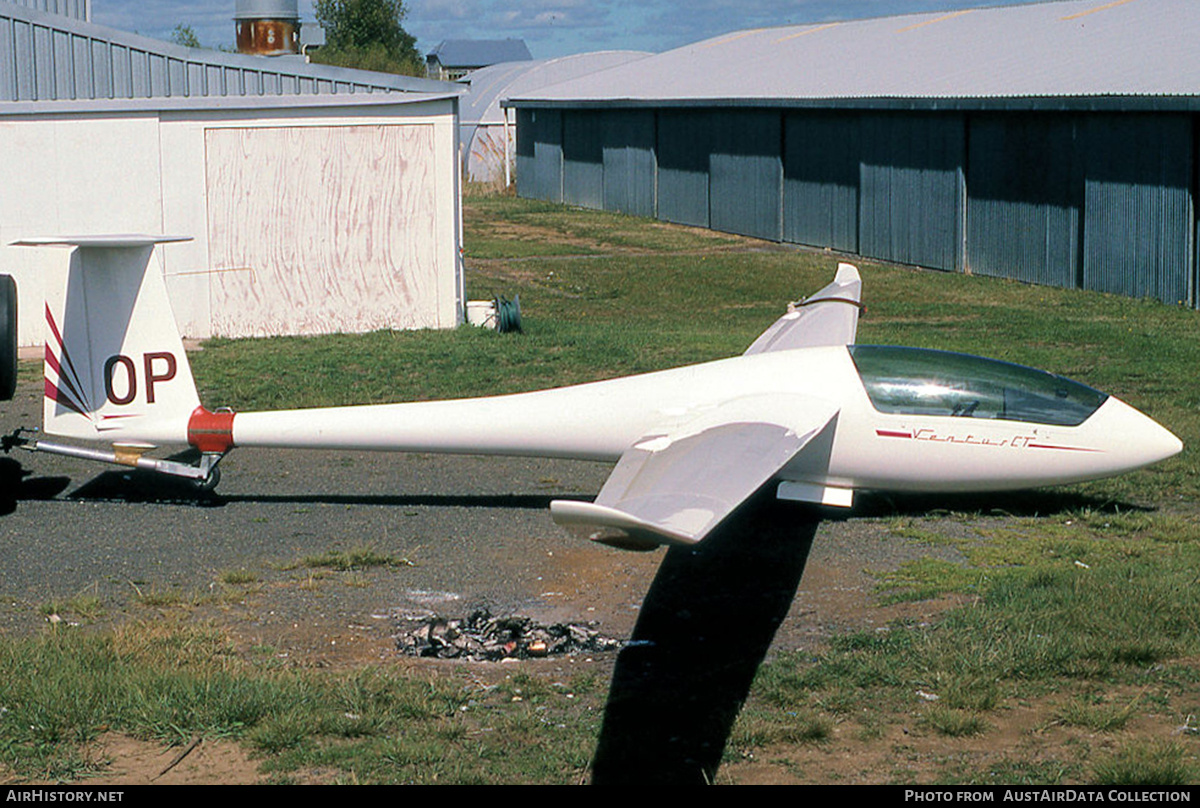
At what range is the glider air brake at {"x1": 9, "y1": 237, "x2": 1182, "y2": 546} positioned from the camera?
11969mm

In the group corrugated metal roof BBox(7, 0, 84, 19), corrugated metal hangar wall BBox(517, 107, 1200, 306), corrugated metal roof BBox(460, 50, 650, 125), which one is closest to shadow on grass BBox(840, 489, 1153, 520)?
corrugated metal hangar wall BBox(517, 107, 1200, 306)

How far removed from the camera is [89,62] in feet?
70.6

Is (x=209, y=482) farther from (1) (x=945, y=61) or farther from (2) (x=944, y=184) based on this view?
(1) (x=945, y=61)

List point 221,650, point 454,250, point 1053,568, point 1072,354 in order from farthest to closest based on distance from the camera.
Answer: point 454,250 < point 1072,354 < point 1053,568 < point 221,650

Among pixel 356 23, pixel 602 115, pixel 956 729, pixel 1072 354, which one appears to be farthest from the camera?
pixel 356 23

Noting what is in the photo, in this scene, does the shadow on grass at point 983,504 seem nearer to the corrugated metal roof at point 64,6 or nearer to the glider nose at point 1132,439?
the glider nose at point 1132,439

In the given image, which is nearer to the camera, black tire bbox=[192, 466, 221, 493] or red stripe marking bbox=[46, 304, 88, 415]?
red stripe marking bbox=[46, 304, 88, 415]

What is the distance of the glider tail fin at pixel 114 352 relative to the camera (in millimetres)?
12758

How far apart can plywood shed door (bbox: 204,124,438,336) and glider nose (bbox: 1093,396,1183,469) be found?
13169 mm

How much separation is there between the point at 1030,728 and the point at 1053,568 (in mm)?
2889

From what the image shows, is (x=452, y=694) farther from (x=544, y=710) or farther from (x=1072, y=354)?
(x=1072, y=354)

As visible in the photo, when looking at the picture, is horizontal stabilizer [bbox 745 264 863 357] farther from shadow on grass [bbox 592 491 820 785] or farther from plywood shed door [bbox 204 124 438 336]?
plywood shed door [bbox 204 124 438 336]

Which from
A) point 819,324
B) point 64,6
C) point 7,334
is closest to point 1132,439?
point 819,324

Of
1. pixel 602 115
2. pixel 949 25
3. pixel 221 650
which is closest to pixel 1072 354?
pixel 221 650
